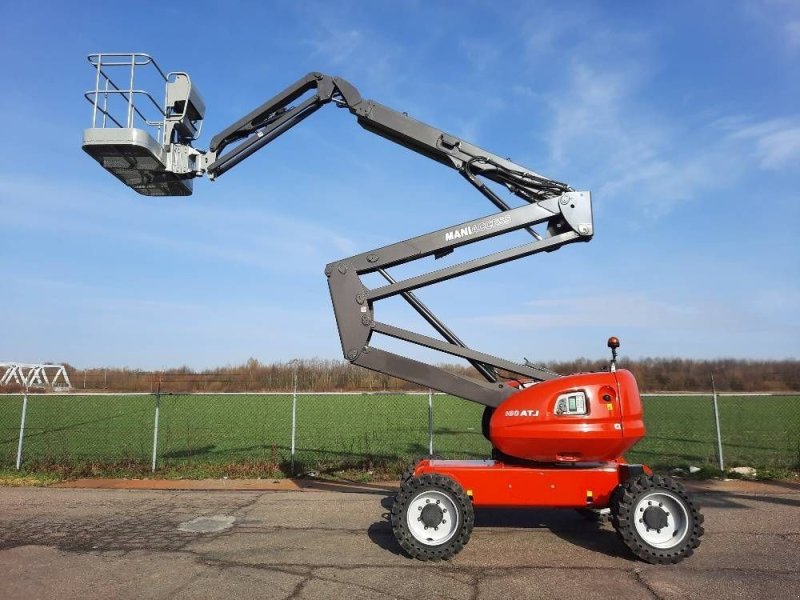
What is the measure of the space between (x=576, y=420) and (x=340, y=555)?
2839 mm

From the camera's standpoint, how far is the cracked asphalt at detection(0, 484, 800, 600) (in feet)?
16.7

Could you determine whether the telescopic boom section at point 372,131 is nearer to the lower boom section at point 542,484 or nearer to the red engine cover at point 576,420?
the red engine cover at point 576,420

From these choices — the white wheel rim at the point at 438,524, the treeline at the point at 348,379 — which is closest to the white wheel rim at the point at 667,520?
the white wheel rim at the point at 438,524

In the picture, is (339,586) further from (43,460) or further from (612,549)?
(43,460)

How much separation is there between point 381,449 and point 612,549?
381 inches

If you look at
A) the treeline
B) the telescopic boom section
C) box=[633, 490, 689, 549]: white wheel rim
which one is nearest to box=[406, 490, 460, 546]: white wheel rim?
box=[633, 490, 689, 549]: white wheel rim

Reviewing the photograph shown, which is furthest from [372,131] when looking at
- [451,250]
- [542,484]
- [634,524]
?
[634,524]

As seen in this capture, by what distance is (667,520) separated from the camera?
5891mm

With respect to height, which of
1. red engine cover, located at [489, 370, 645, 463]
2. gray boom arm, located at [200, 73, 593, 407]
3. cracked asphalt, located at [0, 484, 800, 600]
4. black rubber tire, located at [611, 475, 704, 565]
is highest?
gray boom arm, located at [200, 73, 593, 407]

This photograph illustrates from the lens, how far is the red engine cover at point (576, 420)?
6.13 m

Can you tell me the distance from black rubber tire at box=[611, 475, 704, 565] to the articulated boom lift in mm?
11

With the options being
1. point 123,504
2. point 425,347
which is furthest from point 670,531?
point 123,504

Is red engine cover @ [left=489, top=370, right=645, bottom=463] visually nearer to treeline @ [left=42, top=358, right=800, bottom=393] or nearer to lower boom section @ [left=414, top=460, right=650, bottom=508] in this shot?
lower boom section @ [left=414, top=460, right=650, bottom=508]

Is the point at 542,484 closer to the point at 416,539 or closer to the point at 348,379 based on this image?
the point at 416,539
